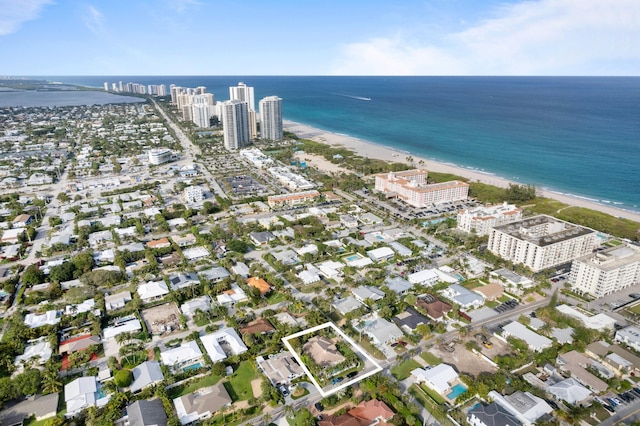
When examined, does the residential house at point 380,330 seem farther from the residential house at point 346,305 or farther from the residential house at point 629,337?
the residential house at point 629,337

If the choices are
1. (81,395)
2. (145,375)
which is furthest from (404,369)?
(81,395)

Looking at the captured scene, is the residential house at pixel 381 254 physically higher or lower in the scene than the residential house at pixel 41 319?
higher

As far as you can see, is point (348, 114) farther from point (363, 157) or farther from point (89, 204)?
point (89, 204)

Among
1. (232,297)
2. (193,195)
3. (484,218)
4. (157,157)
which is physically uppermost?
(157,157)

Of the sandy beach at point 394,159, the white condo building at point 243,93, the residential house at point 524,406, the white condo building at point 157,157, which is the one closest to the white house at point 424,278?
the residential house at point 524,406

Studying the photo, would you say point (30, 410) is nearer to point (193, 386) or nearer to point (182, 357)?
point (182, 357)

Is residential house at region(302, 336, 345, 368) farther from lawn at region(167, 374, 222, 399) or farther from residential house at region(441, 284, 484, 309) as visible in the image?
residential house at region(441, 284, 484, 309)

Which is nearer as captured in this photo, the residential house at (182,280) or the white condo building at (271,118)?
the residential house at (182,280)
